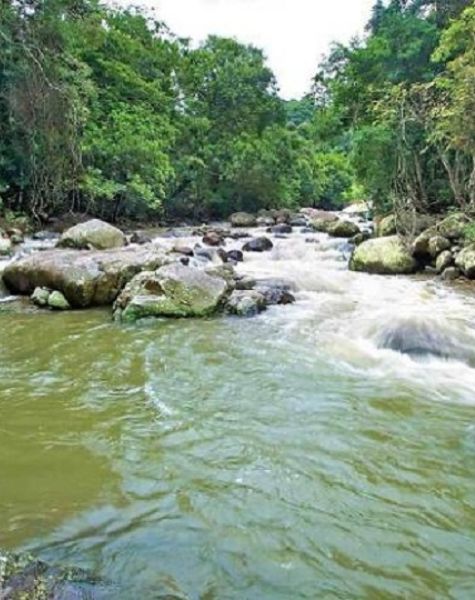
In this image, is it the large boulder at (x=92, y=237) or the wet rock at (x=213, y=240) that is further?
the wet rock at (x=213, y=240)

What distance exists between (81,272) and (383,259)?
5329 mm

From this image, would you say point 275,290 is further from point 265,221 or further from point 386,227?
point 265,221

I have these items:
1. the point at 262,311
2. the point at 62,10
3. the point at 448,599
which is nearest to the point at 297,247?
the point at 262,311

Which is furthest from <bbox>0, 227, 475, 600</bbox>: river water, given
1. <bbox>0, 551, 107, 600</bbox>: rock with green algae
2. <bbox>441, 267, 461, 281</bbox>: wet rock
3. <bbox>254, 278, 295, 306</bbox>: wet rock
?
<bbox>441, 267, 461, 281</bbox>: wet rock

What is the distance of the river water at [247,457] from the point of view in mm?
2273

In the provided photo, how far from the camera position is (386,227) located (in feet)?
40.1

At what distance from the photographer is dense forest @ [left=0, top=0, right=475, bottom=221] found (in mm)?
9867

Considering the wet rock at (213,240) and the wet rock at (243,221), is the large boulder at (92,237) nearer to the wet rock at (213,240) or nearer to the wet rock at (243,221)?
the wet rock at (213,240)

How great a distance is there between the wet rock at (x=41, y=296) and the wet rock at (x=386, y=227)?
7.50 m

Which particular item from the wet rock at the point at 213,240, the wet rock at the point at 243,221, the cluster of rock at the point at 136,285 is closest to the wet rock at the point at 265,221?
the wet rock at the point at 243,221

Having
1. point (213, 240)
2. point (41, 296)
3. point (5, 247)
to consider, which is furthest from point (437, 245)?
point (5, 247)

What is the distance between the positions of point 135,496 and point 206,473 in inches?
16.7

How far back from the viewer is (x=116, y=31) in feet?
55.0

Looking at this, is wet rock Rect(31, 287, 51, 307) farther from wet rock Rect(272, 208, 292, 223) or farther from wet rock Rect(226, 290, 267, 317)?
wet rock Rect(272, 208, 292, 223)
